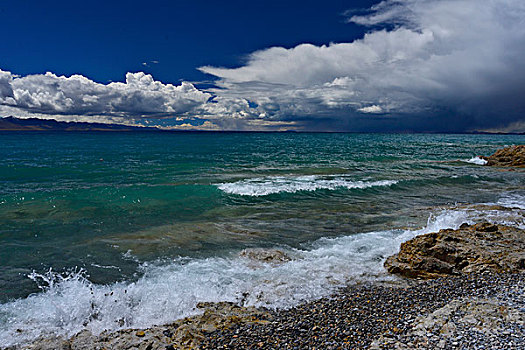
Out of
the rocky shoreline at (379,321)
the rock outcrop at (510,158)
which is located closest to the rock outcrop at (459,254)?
the rocky shoreline at (379,321)

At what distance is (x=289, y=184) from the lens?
84.7 ft

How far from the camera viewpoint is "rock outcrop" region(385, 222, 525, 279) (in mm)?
8969

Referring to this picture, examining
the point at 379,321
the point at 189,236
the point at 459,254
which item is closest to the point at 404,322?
the point at 379,321

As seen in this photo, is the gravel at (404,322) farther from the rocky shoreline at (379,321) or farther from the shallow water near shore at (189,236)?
the shallow water near shore at (189,236)

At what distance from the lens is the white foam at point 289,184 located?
23.2 m

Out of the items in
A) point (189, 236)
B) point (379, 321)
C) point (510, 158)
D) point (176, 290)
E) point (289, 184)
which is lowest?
point (189, 236)

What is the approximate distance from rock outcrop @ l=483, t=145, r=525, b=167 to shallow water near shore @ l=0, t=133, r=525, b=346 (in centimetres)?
1944

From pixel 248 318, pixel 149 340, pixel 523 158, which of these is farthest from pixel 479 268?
pixel 523 158

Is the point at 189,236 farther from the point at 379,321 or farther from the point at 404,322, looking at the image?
the point at 404,322

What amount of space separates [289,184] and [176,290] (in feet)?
59.8

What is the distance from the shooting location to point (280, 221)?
15883 millimetres

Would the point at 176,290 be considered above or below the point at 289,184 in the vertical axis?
below

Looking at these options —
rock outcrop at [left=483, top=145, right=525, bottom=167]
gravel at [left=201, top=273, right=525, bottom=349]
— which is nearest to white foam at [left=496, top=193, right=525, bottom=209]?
gravel at [left=201, top=273, right=525, bottom=349]

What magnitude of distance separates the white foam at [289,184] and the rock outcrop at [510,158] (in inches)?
1098
